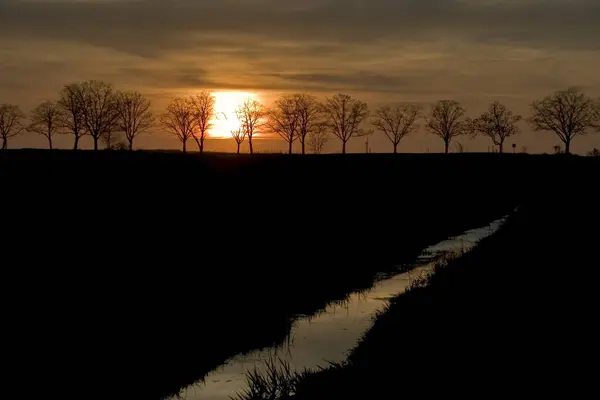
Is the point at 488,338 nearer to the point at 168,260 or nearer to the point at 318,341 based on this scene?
the point at 318,341

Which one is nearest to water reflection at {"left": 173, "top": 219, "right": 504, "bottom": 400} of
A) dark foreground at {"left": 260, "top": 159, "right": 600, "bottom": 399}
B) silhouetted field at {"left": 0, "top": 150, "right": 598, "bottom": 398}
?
silhouetted field at {"left": 0, "top": 150, "right": 598, "bottom": 398}

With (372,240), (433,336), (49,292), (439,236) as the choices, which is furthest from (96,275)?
(439,236)

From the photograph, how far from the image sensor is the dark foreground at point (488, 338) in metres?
11.5

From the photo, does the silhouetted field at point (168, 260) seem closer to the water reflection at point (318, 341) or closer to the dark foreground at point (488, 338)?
the water reflection at point (318, 341)

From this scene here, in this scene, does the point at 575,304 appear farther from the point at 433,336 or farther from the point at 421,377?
the point at 421,377

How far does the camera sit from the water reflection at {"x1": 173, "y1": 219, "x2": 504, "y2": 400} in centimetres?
1560

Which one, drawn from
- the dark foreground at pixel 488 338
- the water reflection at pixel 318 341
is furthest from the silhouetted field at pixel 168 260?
the dark foreground at pixel 488 338

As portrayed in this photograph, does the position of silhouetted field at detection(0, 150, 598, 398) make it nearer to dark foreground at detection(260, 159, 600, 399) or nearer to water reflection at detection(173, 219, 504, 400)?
water reflection at detection(173, 219, 504, 400)

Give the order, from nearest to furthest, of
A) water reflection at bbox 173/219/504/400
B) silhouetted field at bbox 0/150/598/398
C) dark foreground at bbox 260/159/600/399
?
dark foreground at bbox 260/159/600/399, water reflection at bbox 173/219/504/400, silhouetted field at bbox 0/150/598/398

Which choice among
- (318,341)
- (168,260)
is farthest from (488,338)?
(168,260)

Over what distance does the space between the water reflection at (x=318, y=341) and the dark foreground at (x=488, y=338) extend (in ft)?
2.76

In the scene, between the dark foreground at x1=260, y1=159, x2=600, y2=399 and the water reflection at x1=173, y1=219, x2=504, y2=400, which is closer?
the dark foreground at x1=260, y1=159, x2=600, y2=399

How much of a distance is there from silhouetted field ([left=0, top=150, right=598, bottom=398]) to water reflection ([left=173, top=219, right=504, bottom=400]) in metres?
0.60

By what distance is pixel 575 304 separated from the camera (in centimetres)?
1555
